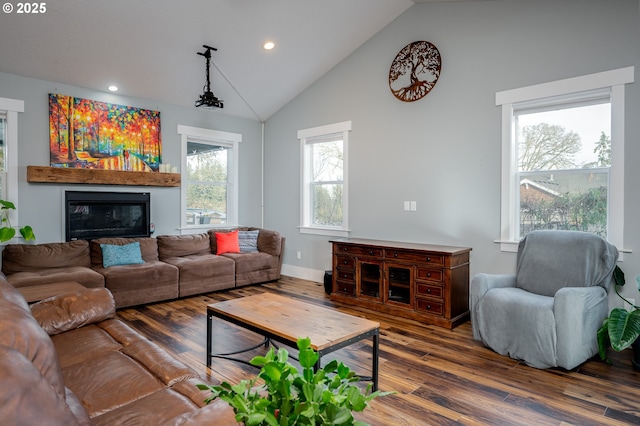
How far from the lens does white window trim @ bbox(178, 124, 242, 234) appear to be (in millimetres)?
5711

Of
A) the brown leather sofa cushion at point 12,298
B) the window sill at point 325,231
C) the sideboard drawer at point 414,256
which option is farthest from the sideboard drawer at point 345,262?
the brown leather sofa cushion at point 12,298

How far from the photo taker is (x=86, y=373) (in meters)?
1.75

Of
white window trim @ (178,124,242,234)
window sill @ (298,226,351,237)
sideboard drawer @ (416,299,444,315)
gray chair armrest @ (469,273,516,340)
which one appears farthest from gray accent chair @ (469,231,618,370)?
white window trim @ (178,124,242,234)

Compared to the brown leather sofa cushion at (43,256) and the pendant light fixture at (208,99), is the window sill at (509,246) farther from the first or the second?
the brown leather sofa cushion at (43,256)

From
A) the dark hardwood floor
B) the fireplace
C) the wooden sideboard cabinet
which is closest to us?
the dark hardwood floor

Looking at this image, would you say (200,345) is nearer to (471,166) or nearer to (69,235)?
(69,235)

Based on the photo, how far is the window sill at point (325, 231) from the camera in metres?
5.45

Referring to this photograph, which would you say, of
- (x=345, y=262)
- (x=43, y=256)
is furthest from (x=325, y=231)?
(x=43, y=256)

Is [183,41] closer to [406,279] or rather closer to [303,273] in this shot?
[303,273]

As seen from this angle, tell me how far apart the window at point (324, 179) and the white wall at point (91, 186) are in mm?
1060

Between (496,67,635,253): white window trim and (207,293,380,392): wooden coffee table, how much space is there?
86.5 inches

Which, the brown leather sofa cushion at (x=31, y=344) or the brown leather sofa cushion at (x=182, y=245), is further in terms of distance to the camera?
the brown leather sofa cushion at (x=182, y=245)

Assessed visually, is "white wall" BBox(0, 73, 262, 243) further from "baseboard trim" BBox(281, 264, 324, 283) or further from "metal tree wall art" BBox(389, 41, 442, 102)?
"metal tree wall art" BBox(389, 41, 442, 102)

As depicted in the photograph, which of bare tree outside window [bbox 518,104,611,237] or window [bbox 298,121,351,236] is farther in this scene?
window [bbox 298,121,351,236]
